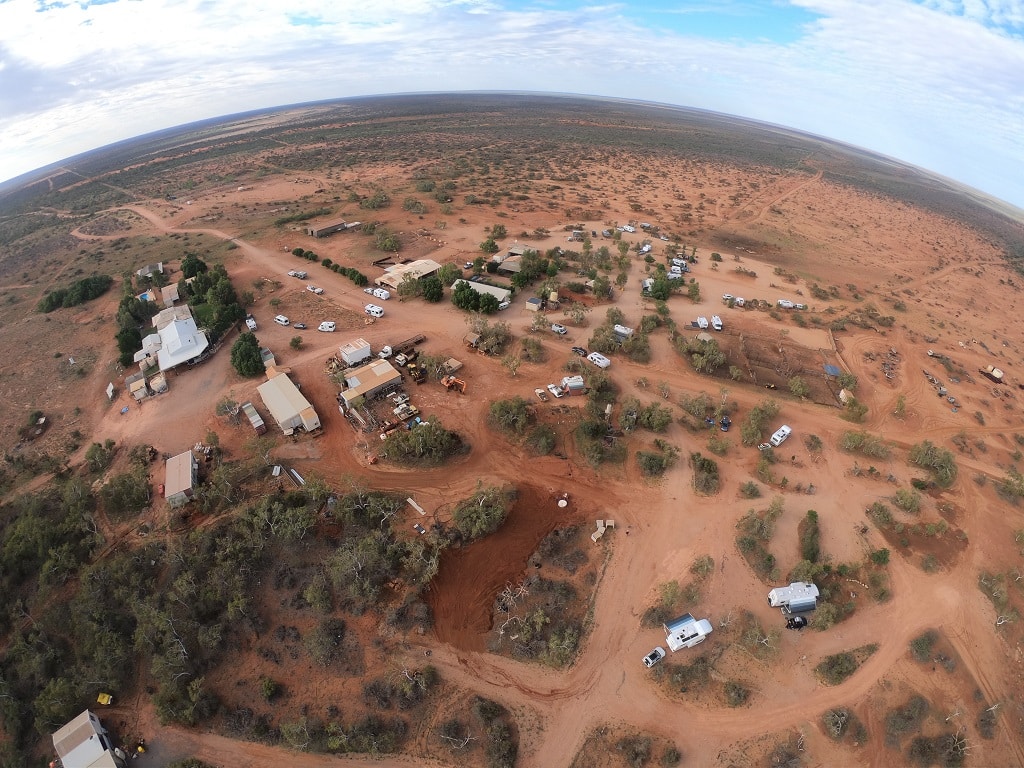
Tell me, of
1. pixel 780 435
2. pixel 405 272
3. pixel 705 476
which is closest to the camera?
pixel 705 476

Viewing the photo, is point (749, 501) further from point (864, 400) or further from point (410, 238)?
point (410, 238)

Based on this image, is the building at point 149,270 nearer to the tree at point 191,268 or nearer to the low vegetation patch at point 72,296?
the tree at point 191,268

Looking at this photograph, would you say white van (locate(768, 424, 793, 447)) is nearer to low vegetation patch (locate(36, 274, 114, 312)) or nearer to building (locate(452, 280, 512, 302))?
building (locate(452, 280, 512, 302))

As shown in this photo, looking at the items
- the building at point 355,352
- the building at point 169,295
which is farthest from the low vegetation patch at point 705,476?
the building at point 169,295

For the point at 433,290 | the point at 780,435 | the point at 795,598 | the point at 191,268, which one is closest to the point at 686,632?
the point at 795,598

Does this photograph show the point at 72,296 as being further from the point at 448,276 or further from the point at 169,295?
the point at 448,276

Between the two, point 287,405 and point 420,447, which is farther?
point 287,405
